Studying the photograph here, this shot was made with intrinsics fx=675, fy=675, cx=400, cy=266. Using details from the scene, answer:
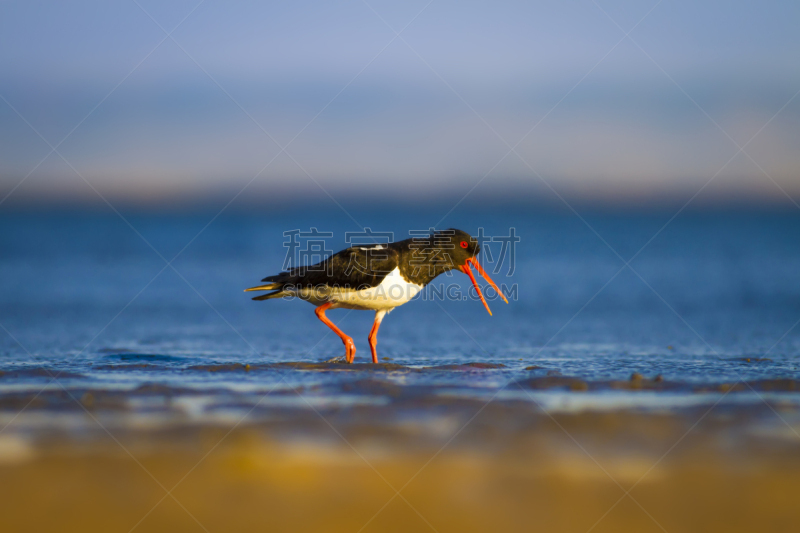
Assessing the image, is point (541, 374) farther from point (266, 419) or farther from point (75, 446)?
point (75, 446)

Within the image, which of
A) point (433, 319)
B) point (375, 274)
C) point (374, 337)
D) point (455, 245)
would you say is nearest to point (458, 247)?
point (455, 245)

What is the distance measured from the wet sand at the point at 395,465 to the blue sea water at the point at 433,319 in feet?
3.17

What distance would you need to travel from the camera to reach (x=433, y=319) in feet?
38.1

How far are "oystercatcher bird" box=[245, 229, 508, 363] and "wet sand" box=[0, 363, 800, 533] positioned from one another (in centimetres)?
277

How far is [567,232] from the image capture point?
3023cm

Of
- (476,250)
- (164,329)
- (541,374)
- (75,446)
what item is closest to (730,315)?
(476,250)

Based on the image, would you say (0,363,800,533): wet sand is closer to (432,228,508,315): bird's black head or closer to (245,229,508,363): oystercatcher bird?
(245,229,508,363): oystercatcher bird

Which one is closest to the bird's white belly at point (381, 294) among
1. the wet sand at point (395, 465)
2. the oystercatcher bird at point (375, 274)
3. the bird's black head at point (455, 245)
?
the oystercatcher bird at point (375, 274)

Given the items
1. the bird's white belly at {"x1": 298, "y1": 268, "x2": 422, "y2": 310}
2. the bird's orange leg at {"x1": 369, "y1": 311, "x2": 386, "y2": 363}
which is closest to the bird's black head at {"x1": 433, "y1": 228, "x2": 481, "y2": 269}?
the bird's white belly at {"x1": 298, "y1": 268, "x2": 422, "y2": 310}

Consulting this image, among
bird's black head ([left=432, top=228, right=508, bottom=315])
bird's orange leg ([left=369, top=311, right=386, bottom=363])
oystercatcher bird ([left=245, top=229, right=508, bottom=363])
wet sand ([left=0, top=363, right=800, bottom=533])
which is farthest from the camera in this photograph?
bird's black head ([left=432, top=228, right=508, bottom=315])

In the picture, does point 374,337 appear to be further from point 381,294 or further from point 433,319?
point 433,319

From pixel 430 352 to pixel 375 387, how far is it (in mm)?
3095

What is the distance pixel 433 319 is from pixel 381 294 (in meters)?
3.78

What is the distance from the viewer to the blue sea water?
21.9ft
